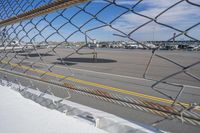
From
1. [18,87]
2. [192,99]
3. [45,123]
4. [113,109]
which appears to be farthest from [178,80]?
[45,123]

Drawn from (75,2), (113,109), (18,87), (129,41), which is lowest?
(113,109)

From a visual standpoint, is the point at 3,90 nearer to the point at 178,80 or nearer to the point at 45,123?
the point at 45,123

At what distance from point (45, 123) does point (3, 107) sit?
1.28 ft

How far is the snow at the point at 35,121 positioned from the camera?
39.7 inches

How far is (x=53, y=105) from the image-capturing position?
146 centimetres

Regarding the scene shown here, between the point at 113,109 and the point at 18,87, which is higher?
the point at 18,87

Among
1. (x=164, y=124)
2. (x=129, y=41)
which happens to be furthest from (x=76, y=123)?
(x=164, y=124)

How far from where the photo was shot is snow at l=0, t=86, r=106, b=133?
1.01 m

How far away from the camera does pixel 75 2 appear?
112 centimetres

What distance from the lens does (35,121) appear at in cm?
110

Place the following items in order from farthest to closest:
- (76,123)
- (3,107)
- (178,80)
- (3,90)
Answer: (178,80), (3,90), (3,107), (76,123)

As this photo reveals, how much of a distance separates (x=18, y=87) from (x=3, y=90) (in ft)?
0.87

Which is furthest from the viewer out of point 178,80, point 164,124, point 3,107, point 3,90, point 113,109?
point 178,80

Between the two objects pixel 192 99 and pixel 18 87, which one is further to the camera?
pixel 192 99
